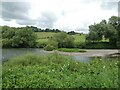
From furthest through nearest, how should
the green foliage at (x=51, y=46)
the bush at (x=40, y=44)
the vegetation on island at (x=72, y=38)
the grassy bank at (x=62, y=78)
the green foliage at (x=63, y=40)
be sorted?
1. the bush at (x=40, y=44)
2. the vegetation on island at (x=72, y=38)
3. the green foliage at (x=63, y=40)
4. the green foliage at (x=51, y=46)
5. the grassy bank at (x=62, y=78)

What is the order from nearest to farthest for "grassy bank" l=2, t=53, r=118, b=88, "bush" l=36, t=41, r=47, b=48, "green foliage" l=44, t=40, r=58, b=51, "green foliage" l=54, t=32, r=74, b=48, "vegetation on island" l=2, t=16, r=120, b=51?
"grassy bank" l=2, t=53, r=118, b=88, "green foliage" l=44, t=40, r=58, b=51, "green foliage" l=54, t=32, r=74, b=48, "vegetation on island" l=2, t=16, r=120, b=51, "bush" l=36, t=41, r=47, b=48

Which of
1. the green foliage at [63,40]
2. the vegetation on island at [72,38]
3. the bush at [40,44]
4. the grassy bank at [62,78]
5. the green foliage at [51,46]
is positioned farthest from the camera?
the bush at [40,44]

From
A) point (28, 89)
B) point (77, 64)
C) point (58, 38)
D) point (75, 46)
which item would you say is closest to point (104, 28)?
point (75, 46)

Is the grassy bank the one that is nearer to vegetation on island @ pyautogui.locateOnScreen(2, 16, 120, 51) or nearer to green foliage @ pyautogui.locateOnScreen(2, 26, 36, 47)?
vegetation on island @ pyautogui.locateOnScreen(2, 16, 120, 51)

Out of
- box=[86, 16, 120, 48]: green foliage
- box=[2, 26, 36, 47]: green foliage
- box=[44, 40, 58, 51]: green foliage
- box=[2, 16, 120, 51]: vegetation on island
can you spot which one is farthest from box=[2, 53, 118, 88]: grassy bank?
box=[86, 16, 120, 48]: green foliage

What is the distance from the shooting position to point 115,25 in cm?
4638

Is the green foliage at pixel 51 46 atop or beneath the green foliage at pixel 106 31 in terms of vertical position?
beneath

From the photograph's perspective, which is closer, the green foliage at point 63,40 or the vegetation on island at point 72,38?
the green foliage at point 63,40

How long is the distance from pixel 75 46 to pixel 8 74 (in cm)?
3751

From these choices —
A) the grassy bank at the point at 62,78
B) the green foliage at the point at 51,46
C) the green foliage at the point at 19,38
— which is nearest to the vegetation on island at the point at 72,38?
the green foliage at the point at 19,38

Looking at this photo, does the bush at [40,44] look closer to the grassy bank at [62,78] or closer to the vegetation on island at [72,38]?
the vegetation on island at [72,38]

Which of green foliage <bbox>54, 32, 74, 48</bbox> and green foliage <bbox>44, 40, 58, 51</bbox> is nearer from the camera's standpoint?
green foliage <bbox>44, 40, 58, 51</bbox>

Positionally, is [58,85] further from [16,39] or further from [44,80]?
[16,39]

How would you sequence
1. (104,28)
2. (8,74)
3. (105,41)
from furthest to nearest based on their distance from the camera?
(105,41) → (104,28) → (8,74)
